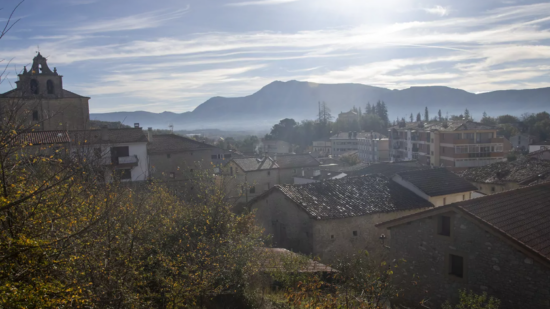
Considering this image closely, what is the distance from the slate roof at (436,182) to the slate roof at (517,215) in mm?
7294

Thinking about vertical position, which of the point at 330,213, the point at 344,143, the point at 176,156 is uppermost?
the point at 176,156

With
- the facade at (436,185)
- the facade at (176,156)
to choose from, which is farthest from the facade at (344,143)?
the facade at (436,185)

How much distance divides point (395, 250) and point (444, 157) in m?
41.5

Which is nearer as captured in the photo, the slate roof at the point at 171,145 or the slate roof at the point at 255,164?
the slate roof at the point at 171,145

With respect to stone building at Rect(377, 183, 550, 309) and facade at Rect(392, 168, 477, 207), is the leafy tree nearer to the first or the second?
stone building at Rect(377, 183, 550, 309)

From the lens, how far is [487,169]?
34.3m

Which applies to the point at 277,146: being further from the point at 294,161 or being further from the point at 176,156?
the point at 176,156

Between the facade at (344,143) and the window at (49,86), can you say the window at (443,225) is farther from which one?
the facade at (344,143)

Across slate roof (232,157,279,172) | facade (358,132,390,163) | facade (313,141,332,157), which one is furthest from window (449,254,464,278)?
facade (313,141,332,157)

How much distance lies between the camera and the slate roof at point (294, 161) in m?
41.1

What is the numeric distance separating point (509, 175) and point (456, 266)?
73.5ft

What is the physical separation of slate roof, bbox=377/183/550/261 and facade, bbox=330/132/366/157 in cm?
7234

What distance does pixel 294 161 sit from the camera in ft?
138

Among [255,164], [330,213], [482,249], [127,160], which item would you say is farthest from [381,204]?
[255,164]
